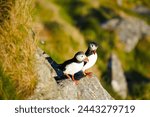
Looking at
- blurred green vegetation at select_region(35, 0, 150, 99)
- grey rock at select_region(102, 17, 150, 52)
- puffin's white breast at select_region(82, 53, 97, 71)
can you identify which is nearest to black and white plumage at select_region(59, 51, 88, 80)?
puffin's white breast at select_region(82, 53, 97, 71)

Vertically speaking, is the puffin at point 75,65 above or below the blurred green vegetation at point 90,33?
above

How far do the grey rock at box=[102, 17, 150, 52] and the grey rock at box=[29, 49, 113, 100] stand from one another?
43037 mm

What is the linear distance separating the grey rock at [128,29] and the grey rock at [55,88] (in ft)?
141

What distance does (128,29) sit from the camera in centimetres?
6400

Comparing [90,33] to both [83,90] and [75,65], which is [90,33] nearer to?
[83,90]

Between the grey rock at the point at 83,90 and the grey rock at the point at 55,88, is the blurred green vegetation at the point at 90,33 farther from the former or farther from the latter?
the grey rock at the point at 55,88

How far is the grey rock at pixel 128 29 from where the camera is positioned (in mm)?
61247

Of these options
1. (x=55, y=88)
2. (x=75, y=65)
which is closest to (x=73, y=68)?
(x=75, y=65)

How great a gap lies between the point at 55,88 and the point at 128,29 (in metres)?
48.1

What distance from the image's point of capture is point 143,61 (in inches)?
2244

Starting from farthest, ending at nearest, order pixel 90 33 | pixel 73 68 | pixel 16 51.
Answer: pixel 90 33
pixel 73 68
pixel 16 51

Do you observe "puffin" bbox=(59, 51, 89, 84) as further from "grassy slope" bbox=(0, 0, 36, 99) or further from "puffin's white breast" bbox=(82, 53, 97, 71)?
"grassy slope" bbox=(0, 0, 36, 99)

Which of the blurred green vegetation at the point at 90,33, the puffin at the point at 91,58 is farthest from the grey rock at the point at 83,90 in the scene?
the blurred green vegetation at the point at 90,33

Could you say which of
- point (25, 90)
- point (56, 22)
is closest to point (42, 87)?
point (25, 90)
